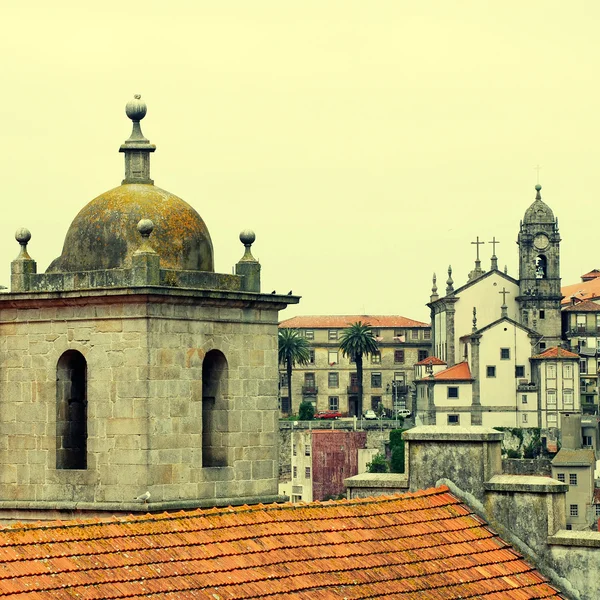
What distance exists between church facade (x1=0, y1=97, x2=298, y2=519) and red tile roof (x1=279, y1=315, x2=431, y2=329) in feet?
545

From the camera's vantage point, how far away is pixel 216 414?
18.7m

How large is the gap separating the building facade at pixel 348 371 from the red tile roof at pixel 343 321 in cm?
10

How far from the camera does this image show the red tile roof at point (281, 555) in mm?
13219

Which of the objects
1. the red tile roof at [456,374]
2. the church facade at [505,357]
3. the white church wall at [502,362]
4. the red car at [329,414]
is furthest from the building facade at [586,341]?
the red car at [329,414]

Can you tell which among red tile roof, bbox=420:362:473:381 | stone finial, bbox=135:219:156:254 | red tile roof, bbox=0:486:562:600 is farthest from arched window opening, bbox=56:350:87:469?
red tile roof, bbox=420:362:473:381

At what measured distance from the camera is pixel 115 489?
17.6 metres

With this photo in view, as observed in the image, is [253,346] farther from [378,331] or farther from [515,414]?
[378,331]

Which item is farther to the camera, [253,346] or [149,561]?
[253,346]

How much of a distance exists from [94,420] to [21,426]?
1048 mm

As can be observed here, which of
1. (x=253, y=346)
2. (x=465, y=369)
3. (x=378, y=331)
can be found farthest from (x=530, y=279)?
(x=253, y=346)

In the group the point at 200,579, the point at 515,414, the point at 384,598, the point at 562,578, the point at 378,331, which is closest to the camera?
the point at 200,579

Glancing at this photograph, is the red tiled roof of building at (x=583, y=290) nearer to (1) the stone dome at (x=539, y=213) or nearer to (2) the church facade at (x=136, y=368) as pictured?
(1) the stone dome at (x=539, y=213)

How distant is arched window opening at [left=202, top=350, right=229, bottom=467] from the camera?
18625 millimetres

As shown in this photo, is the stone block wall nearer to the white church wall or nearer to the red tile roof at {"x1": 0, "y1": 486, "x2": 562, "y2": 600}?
the red tile roof at {"x1": 0, "y1": 486, "x2": 562, "y2": 600}
